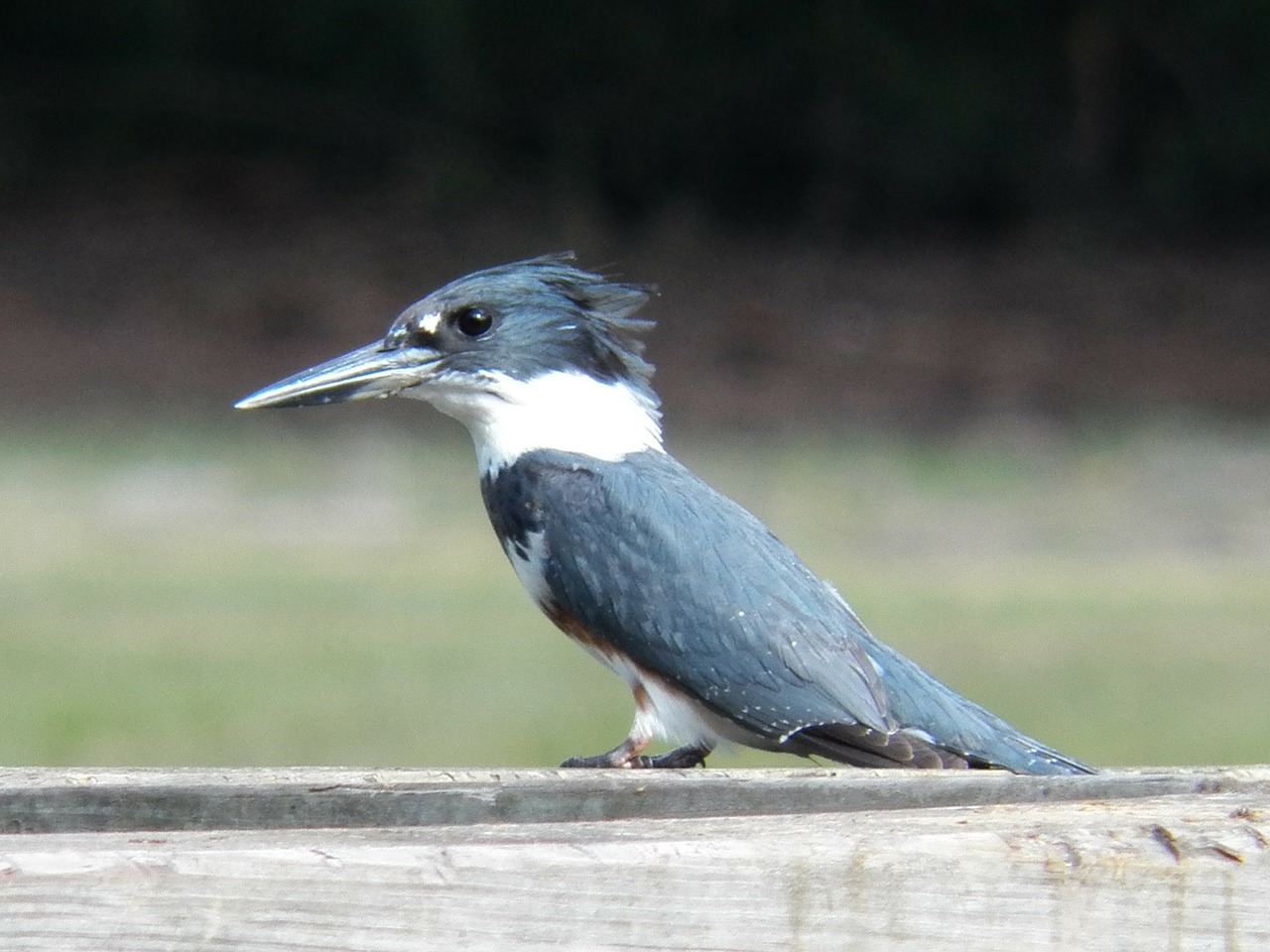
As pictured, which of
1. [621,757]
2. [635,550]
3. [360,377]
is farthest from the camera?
[360,377]

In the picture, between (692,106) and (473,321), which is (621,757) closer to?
(473,321)

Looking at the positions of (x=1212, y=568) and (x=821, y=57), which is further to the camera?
→ (x=821, y=57)

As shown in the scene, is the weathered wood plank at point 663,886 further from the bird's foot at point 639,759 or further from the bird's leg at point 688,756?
the bird's leg at point 688,756

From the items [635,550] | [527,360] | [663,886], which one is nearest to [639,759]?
[635,550]

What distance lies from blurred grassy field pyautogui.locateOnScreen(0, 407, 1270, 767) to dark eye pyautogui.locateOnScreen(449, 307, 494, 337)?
4.07 metres

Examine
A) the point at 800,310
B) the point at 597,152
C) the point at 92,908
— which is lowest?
the point at 92,908

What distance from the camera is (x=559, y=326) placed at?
363cm

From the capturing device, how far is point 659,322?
56.1ft

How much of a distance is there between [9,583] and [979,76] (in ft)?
44.9

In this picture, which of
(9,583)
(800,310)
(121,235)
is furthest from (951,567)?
(121,235)

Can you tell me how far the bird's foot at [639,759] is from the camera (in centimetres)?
309

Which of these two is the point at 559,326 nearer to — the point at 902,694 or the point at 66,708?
the point at 902,694

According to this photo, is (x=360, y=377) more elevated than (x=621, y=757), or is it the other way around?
(x=360, y=377)

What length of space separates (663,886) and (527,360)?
1831 millimetres
